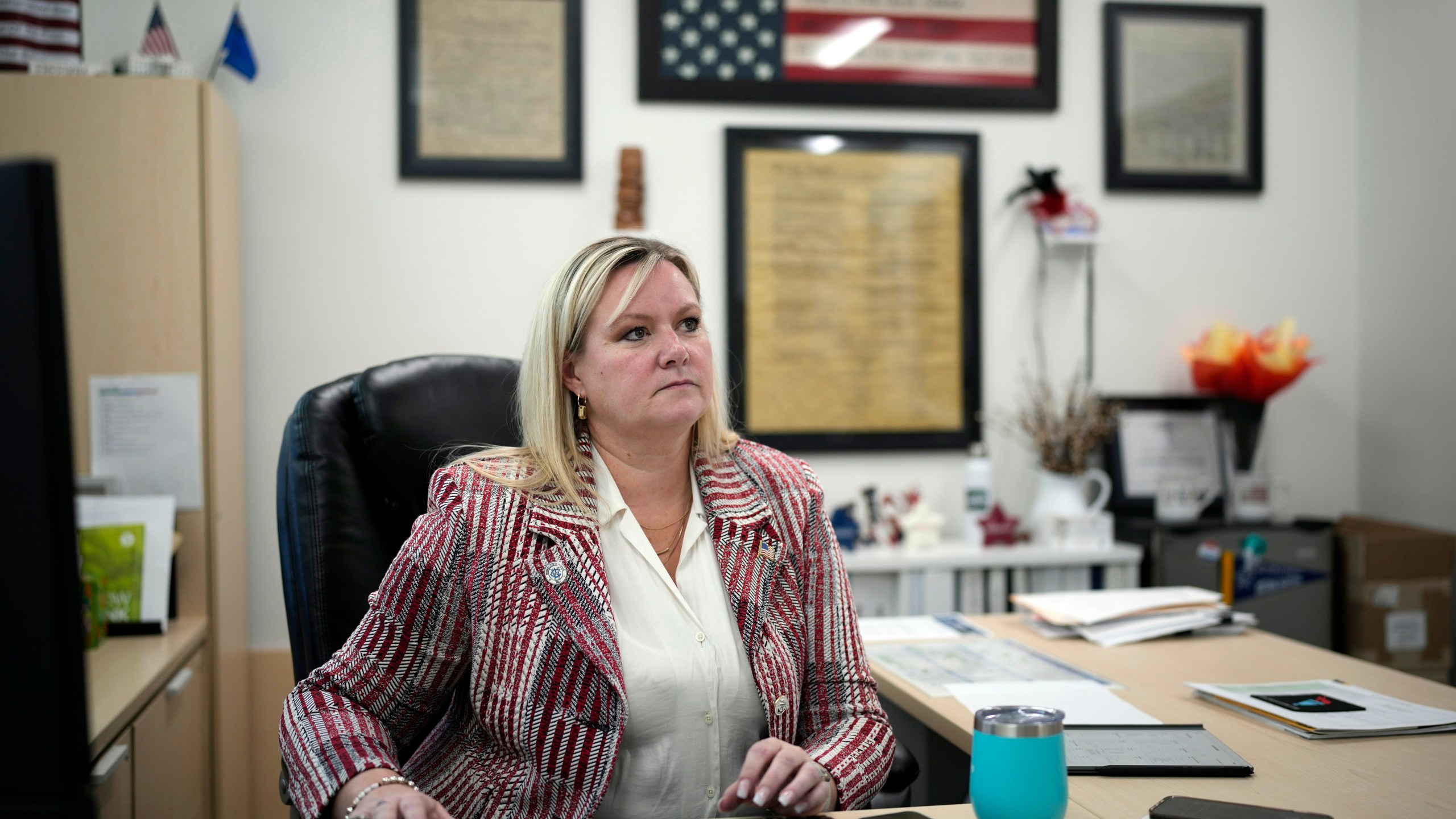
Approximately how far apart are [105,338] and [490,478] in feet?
4.62

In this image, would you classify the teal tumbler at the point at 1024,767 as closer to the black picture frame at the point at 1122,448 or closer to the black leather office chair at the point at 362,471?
the black leather office chair at the point at 362,471

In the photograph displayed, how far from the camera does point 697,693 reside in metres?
1.25

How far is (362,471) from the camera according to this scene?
1.42 m

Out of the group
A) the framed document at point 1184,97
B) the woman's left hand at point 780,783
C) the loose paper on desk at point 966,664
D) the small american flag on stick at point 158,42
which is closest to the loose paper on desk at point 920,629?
the loose paper on desk at point 966,664

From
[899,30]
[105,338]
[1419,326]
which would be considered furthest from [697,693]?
[1419,326]

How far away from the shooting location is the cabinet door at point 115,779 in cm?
152

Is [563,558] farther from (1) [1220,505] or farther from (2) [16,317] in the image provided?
(1) [1220,505]

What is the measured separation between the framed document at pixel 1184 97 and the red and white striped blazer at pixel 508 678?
7.46ft

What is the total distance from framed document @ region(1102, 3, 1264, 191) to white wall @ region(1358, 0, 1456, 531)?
1.12 feet

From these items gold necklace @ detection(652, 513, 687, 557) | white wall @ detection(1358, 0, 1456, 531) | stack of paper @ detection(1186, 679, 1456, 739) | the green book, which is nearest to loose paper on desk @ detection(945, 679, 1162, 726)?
stack of paper @ detection(1186, 679, 1456, 739)

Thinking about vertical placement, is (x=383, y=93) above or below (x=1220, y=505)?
above

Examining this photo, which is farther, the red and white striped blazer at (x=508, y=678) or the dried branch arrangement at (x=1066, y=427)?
the dried branch arrangement at (x=1066, y=427)

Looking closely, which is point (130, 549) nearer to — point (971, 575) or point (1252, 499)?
point (971, 575)

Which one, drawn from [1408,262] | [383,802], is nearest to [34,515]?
[383,802]
